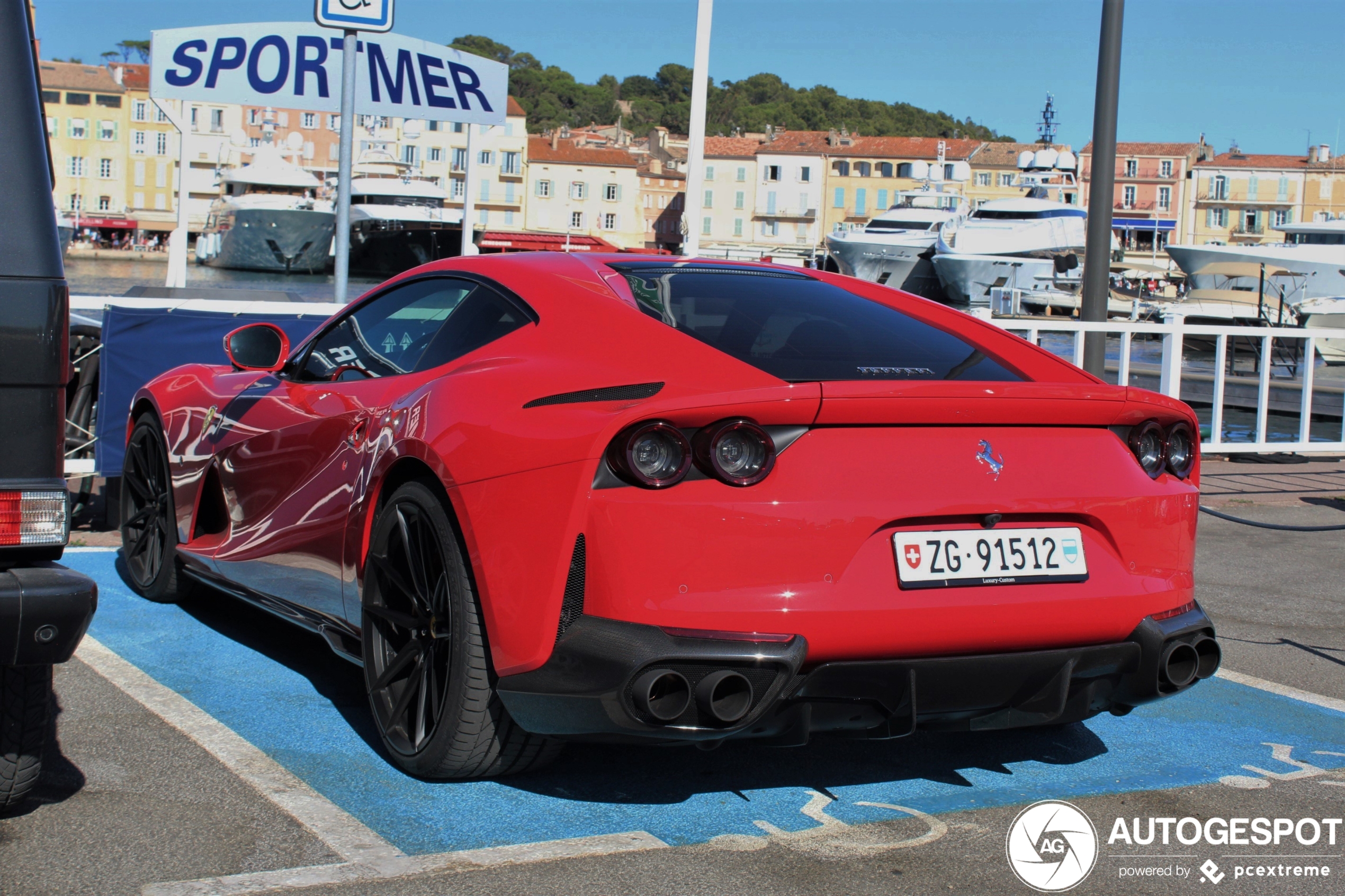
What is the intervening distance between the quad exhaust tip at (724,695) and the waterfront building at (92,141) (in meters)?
124

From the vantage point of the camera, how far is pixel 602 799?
3354mm

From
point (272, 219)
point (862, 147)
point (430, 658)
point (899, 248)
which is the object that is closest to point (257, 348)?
point (430, 658)

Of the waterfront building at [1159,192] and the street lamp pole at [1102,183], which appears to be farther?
the waterfront building at [1159,192]

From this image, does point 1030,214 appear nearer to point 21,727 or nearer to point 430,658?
point 430,658

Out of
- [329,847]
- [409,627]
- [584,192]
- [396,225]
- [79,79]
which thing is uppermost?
[79,79]

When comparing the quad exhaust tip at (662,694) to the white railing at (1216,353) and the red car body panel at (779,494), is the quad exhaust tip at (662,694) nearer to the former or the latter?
the red car body panel at (779,494)

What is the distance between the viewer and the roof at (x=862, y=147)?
115 metres

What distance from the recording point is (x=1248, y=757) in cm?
385

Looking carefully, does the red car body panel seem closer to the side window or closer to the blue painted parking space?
the side window

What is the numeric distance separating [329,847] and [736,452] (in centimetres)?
123

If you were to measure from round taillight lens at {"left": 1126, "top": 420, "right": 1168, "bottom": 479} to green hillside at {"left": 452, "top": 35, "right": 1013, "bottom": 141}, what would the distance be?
141333 mm

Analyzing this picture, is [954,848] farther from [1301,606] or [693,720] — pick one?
[1301,606]

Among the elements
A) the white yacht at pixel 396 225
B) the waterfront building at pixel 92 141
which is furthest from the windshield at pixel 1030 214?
the waterfront building at pixel 92 141

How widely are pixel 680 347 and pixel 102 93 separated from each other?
128 m
